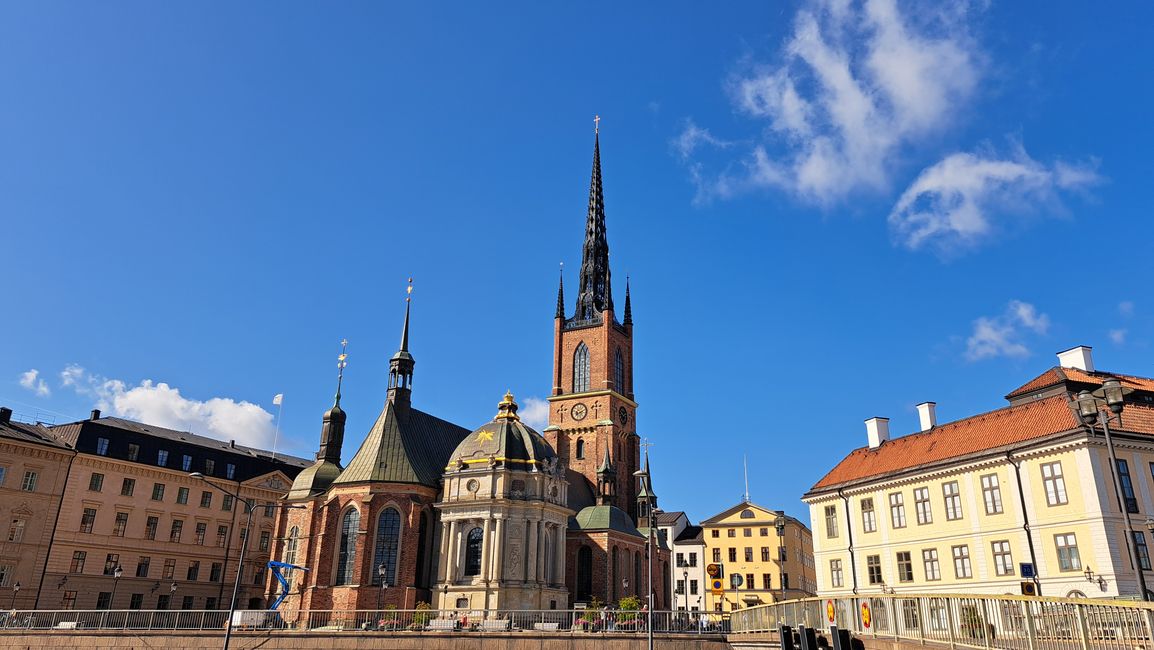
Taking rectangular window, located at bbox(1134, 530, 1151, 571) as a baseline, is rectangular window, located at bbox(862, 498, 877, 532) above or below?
above

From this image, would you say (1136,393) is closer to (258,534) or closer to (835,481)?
(835,481)


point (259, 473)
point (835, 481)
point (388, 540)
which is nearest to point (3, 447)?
point (259, 473)

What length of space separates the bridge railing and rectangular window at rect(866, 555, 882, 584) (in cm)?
→ 2267

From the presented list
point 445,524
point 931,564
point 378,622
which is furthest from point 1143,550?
point 445,524

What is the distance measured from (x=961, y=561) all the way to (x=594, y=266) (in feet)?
189

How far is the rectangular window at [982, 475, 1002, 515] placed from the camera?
34.7 metres

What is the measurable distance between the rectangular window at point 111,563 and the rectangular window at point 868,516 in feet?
181

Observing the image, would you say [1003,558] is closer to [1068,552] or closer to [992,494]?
[992,494]

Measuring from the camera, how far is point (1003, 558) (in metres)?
34.0

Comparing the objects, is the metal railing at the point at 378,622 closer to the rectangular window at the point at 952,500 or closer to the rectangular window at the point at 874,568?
the rectangular window at the point at 874,568

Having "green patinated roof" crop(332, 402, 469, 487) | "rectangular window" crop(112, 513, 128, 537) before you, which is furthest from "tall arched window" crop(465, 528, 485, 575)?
"rectangular window" crop(112, 513, 128, 537)

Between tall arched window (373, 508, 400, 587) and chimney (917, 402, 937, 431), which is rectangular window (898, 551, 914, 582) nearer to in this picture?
chimney (917, 402, 937, 431)

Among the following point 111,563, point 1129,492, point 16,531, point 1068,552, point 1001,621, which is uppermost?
point 1129,492

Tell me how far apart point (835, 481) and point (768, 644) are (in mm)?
22746
